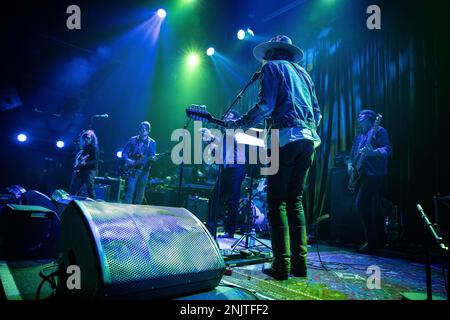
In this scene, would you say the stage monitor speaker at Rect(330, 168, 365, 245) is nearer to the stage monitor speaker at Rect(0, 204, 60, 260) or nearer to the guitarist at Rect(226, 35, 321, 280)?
the guitarist at Rect(226, 35, 321, 280)

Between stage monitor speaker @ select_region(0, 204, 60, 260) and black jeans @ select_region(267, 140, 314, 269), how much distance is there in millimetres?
2571

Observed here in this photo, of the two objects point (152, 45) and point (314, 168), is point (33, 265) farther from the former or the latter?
point (152, 45)

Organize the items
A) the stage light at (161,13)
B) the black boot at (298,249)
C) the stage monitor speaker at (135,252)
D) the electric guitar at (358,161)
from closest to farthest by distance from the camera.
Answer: the stage monitor speaker at (135,252) < the black boot at (298,249) < the electric guitar at (358,161) < the stage light at (161,13)

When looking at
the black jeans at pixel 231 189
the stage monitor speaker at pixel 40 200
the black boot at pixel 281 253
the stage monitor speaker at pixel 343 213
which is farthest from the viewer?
the black jeans at pixel 231 189

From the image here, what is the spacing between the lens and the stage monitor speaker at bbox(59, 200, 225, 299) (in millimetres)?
1610

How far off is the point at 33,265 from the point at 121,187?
20.0 feet

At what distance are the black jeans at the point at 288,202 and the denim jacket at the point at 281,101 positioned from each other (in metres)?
0.25

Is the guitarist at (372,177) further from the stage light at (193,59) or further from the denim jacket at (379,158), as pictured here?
the stage light at (193,59)

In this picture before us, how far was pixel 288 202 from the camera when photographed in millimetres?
2982

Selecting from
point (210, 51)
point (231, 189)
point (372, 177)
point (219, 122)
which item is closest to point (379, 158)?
point (372, 177)

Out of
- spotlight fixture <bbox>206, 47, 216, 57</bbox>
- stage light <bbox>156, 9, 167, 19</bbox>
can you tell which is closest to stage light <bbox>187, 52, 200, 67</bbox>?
spotlight fixture <bbox>206, 47, 216, 57</bbox>

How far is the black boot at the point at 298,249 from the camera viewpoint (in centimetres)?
288

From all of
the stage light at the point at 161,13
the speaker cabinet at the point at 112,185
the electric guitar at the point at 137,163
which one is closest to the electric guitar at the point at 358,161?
the electric guitar at the point at 137,163

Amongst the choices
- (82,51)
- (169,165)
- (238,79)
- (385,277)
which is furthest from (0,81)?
(385,277)
